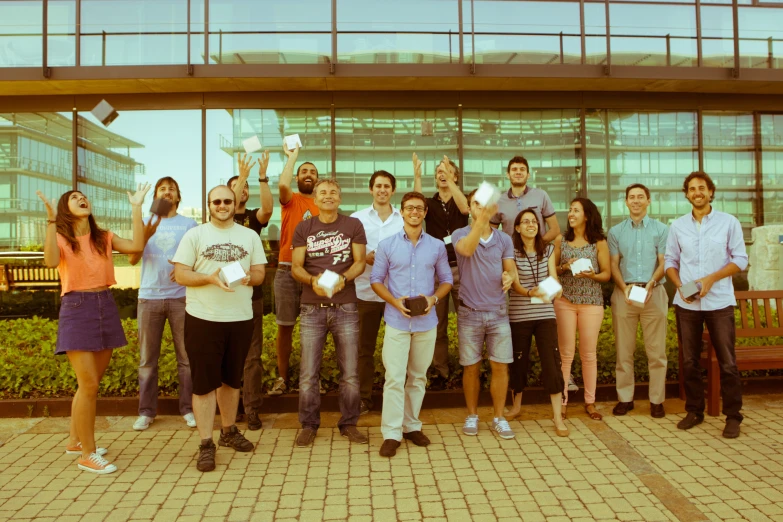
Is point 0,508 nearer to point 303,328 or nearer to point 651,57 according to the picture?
point 303,328

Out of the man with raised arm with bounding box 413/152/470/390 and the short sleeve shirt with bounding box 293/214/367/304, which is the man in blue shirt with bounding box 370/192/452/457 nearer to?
the short sleeve shirt with bounding box 293/214/367/304

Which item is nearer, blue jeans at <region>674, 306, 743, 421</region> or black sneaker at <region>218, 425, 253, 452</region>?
black sneaker at <region>218, 425, 253, 452</region>

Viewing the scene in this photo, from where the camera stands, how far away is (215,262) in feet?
15.2

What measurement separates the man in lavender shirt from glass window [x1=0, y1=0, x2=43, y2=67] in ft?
32.3

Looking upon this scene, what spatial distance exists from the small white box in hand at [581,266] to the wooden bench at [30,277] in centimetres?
888

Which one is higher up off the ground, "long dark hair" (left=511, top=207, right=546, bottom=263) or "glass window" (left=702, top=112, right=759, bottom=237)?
"glass window" (left=702, top=112, right=759, bottom=237)

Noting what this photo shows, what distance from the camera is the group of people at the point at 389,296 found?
4.59m

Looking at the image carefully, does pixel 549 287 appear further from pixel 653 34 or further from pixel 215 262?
pixel 653 34

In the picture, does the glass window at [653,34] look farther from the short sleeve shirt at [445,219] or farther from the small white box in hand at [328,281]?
the small white box in hand at [328,281]

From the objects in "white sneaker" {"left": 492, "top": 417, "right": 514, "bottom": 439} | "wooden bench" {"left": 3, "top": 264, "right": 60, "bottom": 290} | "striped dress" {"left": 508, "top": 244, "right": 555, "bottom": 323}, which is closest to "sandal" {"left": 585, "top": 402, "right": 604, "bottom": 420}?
"white sneaker" {"left": 492, "top": 417, "right": 514, "bottom": 439}

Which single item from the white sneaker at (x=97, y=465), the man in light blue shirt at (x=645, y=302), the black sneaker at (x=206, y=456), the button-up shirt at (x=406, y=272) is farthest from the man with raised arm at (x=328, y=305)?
the man in light blue shirt at (x=645, y=302)

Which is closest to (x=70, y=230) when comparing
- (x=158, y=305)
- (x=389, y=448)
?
(x=158, y=305)

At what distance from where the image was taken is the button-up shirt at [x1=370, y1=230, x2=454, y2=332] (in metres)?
4.89

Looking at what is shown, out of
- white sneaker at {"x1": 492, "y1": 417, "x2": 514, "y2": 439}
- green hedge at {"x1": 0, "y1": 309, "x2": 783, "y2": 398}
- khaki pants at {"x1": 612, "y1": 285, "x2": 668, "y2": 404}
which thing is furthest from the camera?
green hedge at {"x1": 0, "y1": 309, "x2": 783, "y2": 398}
